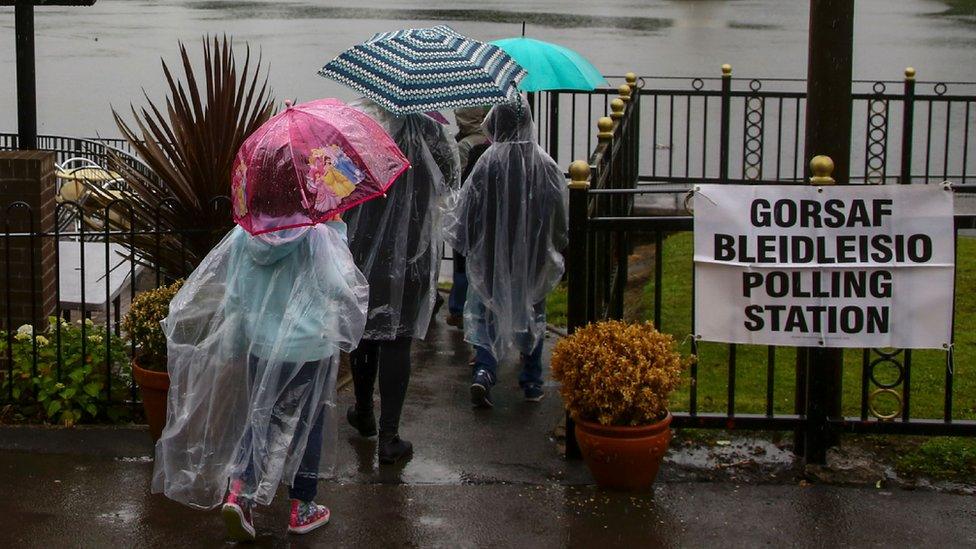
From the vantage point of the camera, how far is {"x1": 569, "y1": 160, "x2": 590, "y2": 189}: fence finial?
527 centimetres

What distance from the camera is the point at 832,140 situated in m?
5.42

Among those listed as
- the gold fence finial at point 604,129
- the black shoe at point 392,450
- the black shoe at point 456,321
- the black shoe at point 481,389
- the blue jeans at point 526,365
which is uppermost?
the gold fence finial at point 604,129

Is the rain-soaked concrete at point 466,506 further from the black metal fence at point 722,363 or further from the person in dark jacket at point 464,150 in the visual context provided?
the person in dark jacket at point 464,150

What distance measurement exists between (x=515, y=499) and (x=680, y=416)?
0.78m

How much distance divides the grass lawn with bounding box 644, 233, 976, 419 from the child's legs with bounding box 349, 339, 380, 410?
4.44ft

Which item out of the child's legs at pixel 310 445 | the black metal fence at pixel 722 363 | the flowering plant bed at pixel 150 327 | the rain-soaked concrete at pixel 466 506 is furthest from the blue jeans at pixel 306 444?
the black metal fence at pixel 722 363

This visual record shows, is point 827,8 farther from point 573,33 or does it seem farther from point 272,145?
point 573,33

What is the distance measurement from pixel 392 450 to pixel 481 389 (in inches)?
33.9

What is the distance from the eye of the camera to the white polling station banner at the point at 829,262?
17.0 feet

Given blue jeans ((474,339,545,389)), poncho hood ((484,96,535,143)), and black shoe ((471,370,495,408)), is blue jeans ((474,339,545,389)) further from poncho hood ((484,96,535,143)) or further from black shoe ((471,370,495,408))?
poncho hood ((484,96,535,143))

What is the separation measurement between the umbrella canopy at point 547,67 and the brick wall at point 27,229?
2.71 m

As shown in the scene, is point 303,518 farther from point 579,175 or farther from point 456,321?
point 456,321

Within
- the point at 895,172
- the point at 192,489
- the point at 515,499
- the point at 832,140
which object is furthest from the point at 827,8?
the point at 895,172

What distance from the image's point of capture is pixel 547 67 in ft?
26.6
